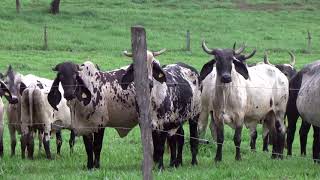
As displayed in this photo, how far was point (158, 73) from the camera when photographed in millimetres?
12852

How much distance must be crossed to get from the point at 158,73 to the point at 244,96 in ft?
7.91

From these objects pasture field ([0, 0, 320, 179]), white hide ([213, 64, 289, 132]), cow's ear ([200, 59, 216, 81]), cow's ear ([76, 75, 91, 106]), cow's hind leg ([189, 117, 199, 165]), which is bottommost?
pasture field ([0, 0, 320, 179])

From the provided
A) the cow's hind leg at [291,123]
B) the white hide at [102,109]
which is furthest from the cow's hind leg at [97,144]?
the cow's hind leg at [291,123]

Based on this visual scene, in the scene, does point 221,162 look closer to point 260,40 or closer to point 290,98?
point 290,98

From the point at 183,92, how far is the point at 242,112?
1.32 metres

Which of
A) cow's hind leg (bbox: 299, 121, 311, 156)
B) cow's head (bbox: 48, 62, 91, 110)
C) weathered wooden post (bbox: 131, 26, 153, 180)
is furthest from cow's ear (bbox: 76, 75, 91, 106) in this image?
cow's hind leg (bbox: 299, 121, 311, 156)

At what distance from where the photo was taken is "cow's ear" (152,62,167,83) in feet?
42.1

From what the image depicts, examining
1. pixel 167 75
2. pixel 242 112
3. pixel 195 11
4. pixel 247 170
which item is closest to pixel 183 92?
pixel 167 75

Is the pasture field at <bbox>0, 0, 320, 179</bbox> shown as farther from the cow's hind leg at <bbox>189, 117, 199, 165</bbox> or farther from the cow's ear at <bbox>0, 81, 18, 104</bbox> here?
the cow's ear at <bbox>0, 81, 18, 104</bbox>

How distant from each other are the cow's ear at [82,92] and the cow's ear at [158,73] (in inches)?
48.4

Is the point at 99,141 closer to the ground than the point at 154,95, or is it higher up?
closer to the ground

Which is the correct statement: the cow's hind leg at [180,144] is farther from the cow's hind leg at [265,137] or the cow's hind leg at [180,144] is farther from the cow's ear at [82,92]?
the cow's hind leg at [265,137]

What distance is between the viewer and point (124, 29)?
45.0 m

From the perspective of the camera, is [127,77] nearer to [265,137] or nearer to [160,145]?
[160,145]
